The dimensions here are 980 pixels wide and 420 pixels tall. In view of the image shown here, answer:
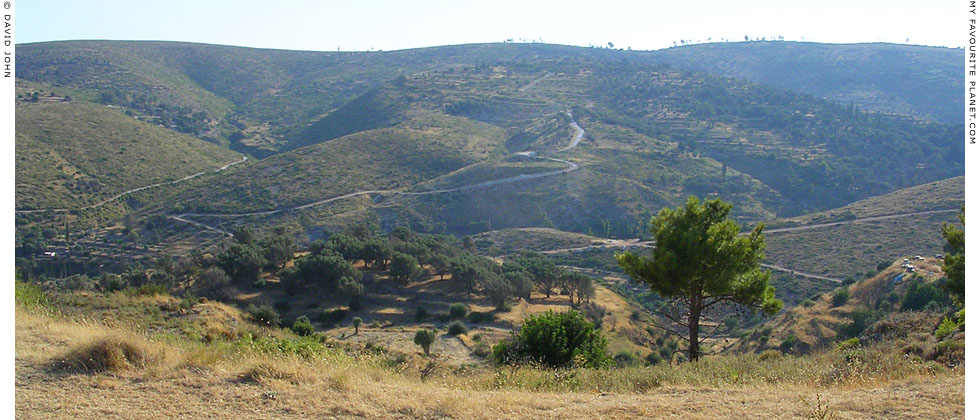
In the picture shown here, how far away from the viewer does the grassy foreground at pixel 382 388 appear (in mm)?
6500

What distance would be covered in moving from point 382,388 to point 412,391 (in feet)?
1.12

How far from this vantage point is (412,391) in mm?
7188

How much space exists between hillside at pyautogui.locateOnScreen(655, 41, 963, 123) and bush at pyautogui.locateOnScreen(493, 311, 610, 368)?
142m

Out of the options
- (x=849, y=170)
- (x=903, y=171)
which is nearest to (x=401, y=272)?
(x=849, y=170)

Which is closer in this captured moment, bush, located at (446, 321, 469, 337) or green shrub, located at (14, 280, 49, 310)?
green shrub, located at (14, 280, 49, 310)

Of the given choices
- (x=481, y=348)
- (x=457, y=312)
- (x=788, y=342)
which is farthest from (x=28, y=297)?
(x=788, y=342)

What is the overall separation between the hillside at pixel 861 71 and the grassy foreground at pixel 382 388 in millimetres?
145984

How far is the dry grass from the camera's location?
6.49m

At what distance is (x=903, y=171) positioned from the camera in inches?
3324

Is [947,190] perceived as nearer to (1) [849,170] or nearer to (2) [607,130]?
(1) [849,170]

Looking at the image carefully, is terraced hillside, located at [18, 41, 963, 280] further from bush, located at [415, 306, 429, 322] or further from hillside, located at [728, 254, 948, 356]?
bush, located at [415, 306, 429, 322]

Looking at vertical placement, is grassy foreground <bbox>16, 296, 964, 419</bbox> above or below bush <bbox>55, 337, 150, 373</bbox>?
below

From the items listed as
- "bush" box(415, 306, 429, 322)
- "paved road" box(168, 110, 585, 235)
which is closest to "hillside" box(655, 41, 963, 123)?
"paved road" box(168, 110, 585, 235)

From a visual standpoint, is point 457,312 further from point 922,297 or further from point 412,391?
point 412,391
